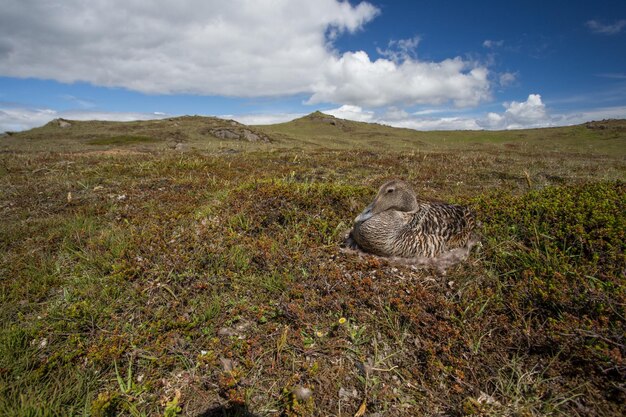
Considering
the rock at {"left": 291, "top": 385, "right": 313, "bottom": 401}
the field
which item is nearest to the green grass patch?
the field

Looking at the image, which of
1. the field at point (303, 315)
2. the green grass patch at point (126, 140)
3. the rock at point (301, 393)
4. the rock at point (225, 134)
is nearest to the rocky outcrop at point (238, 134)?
the rock at point (225, 134)

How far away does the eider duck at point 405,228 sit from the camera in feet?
17.6

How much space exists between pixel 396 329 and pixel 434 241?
1.96 meters

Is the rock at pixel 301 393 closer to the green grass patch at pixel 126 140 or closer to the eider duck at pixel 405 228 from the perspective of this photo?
the eider duck at pixel 405 228

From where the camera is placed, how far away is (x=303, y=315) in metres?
4.26

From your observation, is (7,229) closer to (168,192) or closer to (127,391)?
(168,192)

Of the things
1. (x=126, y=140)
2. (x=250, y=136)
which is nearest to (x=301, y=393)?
(x=126, y=140)

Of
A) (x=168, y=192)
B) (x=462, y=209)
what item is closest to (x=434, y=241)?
(x=462, y=209)

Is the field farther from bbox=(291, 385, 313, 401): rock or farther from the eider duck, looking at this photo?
the eider duck

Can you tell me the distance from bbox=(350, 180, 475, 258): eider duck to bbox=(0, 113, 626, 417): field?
337 millimetres

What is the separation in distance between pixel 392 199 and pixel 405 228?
0.58 m

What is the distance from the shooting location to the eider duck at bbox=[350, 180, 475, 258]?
535cm

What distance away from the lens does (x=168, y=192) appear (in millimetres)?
9297

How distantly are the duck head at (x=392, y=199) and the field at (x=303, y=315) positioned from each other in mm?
926
